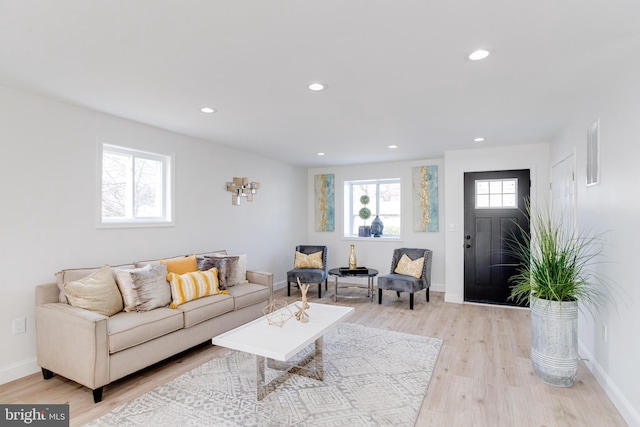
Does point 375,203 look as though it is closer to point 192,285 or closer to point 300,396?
point 192,285

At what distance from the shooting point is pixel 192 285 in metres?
3.46

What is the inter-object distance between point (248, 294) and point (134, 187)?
1741 millimetres

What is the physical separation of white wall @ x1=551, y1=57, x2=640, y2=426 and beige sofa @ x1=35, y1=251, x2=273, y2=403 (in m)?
3.30

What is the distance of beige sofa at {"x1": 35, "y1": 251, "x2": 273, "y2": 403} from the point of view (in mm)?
2465

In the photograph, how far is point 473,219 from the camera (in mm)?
5199

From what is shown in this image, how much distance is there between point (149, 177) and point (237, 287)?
1.65m

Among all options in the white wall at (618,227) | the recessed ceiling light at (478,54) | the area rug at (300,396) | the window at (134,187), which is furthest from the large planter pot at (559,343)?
the window at (134,187)

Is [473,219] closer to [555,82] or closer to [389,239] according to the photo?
[389,239]

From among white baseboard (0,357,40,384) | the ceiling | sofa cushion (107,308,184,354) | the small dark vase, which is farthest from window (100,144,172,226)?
the small dark vase

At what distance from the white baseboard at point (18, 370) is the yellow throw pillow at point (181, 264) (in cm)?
128

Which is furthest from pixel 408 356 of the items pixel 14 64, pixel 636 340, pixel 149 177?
pixel 14 64

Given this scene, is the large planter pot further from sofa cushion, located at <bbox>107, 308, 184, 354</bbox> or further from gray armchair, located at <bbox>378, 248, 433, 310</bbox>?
sofa cushion, located at <bbox>107, 308, 184, 354</bbox>

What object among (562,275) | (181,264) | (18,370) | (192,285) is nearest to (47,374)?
(18,370)

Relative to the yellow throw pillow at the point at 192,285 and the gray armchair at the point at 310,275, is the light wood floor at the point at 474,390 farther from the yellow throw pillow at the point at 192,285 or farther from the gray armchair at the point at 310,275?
the gray armchair at the point at 310,275
